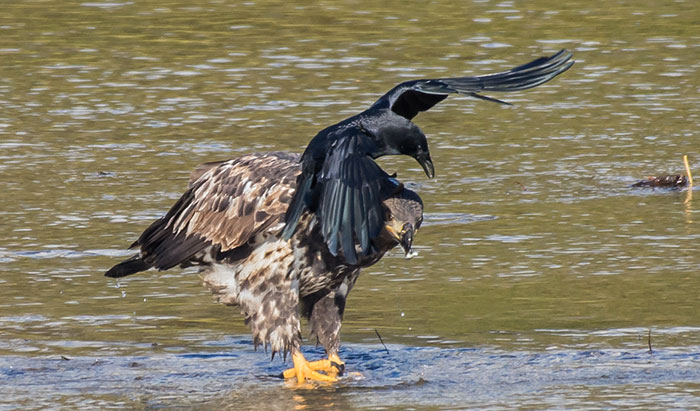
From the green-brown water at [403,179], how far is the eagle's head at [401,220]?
1.97 feet

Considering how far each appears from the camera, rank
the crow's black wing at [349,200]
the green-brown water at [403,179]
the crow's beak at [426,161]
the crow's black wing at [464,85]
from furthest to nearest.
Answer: the crow's beak at [426,161] < the green-brown water at [403,179] < the crow's black wing at [464,85] < the crow's black wing at [349,200]

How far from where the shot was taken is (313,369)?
6.73 meters

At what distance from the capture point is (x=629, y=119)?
37.3 feet

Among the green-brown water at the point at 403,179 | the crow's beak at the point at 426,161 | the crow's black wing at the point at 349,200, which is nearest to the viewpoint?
the crow's black wing at the point at 349,200

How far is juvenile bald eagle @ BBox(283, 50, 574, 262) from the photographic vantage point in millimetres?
5742

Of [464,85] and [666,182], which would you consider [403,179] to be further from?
[464,85]

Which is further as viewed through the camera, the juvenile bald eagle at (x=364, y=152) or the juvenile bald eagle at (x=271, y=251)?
the juvenile bald eagle at (x=271, y=251)

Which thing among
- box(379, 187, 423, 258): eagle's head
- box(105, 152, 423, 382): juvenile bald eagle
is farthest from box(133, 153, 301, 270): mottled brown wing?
box(379, 187, 423, 258): eagle's head

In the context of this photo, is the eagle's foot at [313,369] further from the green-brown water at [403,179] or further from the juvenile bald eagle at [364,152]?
the juvenile bald eagle at [364,152]

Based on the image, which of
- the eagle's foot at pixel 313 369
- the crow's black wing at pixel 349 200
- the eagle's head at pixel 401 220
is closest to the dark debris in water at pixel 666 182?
the eagle's foot at pixel 313 369

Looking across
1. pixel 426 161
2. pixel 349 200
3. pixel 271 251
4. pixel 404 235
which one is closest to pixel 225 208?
pixel 271 251

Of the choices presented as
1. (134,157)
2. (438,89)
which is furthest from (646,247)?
(134,157)

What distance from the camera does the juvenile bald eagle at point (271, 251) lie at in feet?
20.9

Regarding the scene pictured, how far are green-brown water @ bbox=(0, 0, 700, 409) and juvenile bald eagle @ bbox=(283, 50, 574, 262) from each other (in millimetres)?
770
